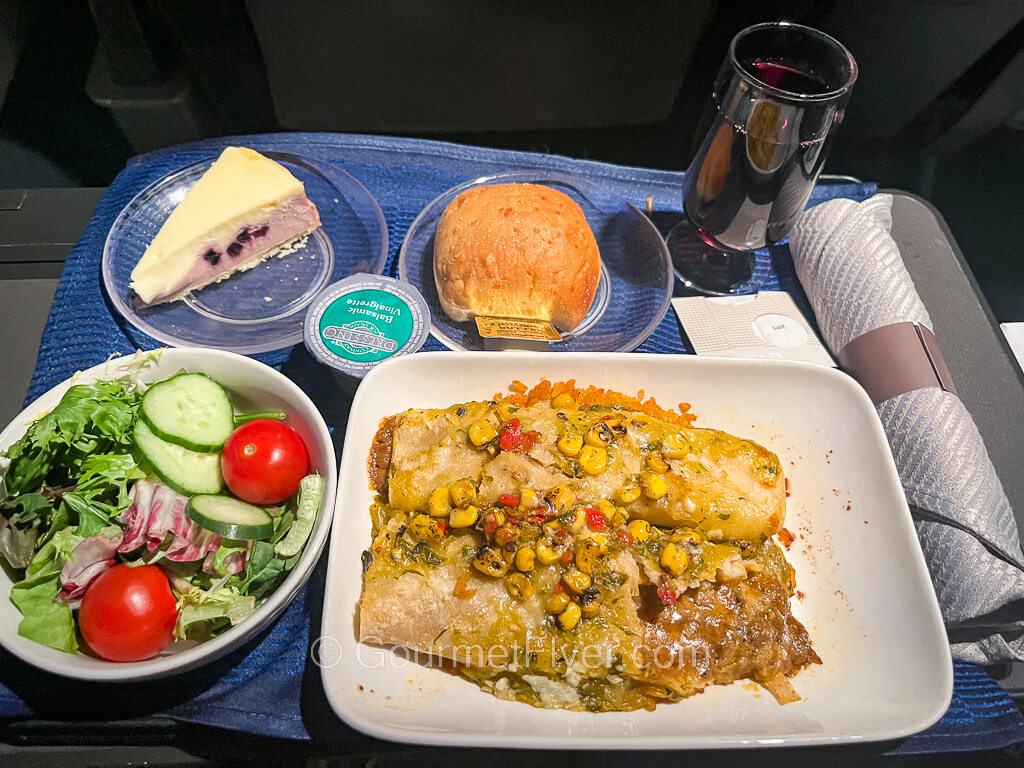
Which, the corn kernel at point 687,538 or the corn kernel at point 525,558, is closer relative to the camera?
the corn kernel at point 525,558

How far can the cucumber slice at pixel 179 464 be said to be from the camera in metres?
1.69

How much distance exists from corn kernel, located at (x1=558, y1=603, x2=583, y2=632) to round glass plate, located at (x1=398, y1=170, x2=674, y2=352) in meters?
1.02

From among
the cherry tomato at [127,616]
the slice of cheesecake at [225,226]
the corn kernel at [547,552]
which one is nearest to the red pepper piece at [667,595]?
the corn kernel at [547,552]

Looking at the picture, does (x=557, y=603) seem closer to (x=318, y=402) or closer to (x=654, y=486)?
(x=654, y=486)

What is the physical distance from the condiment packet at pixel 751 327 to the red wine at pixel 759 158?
229mm

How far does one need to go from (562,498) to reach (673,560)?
0.32 metres

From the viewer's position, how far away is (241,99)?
3.66m

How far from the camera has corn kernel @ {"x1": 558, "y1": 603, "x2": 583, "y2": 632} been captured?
1549 millimetres

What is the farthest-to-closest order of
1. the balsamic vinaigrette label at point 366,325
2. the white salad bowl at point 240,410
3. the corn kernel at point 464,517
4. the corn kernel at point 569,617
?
1. the balsamic vinaigrette label at point 366,325
2. the corn kernel at point 464,517
3. the corn kernel at point 569,617
4. the white salad bowl at point 240,410

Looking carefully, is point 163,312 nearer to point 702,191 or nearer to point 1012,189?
point 702,191

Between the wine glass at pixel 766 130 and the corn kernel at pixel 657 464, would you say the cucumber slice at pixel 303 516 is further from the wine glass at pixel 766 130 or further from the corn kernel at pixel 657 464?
the wine glass at pixel 766 130

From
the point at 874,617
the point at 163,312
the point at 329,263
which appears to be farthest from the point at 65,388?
the point at 874,617

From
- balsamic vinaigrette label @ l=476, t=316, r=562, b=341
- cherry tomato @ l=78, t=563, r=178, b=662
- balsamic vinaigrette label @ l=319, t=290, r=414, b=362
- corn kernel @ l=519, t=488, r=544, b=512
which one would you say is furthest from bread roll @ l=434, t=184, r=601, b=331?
cherry tomato @ l=78, t=563, r=178, b=662

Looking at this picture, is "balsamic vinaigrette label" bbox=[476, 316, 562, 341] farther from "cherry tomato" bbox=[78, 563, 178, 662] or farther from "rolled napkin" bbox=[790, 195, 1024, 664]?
"cherry tomato" bbox=[78, 563, 178, 662]
